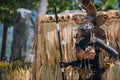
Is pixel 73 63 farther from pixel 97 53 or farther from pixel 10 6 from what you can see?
pixel 10 6

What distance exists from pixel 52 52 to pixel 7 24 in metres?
11.7

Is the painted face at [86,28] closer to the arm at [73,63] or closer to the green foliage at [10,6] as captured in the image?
the arm at [73,63]

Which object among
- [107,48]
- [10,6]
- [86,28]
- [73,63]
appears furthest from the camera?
[10,6]

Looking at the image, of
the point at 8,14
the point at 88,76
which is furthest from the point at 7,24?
the point at 88,76

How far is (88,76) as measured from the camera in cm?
686

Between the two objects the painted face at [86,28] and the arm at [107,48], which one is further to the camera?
the painted face at [86,28]

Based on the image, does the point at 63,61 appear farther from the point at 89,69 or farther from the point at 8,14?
the point at 8,14

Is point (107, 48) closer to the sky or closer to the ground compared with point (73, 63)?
closer to the sky

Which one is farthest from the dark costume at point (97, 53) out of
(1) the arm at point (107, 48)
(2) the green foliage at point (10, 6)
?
(2) the green foliage at point (10, 6)

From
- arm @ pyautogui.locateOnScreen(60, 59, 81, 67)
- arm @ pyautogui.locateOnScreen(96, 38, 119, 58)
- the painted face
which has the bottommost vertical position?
arm @ pyautogui.locateOnScreen(60, 59, 81, 67)

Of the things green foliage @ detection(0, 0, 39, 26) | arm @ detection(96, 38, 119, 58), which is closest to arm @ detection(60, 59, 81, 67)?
arm @ detection(96, 38, 119, 58)

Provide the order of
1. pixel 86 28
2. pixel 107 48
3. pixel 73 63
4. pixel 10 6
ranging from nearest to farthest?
pixel 107 48, pixel 86 28, pixel 73 63, pixel 10 6

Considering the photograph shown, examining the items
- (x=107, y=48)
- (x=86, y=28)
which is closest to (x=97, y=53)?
(x=107, y=48)

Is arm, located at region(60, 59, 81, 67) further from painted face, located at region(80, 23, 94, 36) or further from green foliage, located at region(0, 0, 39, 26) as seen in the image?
green foliage, located at region(0, 0, 39, 26)
